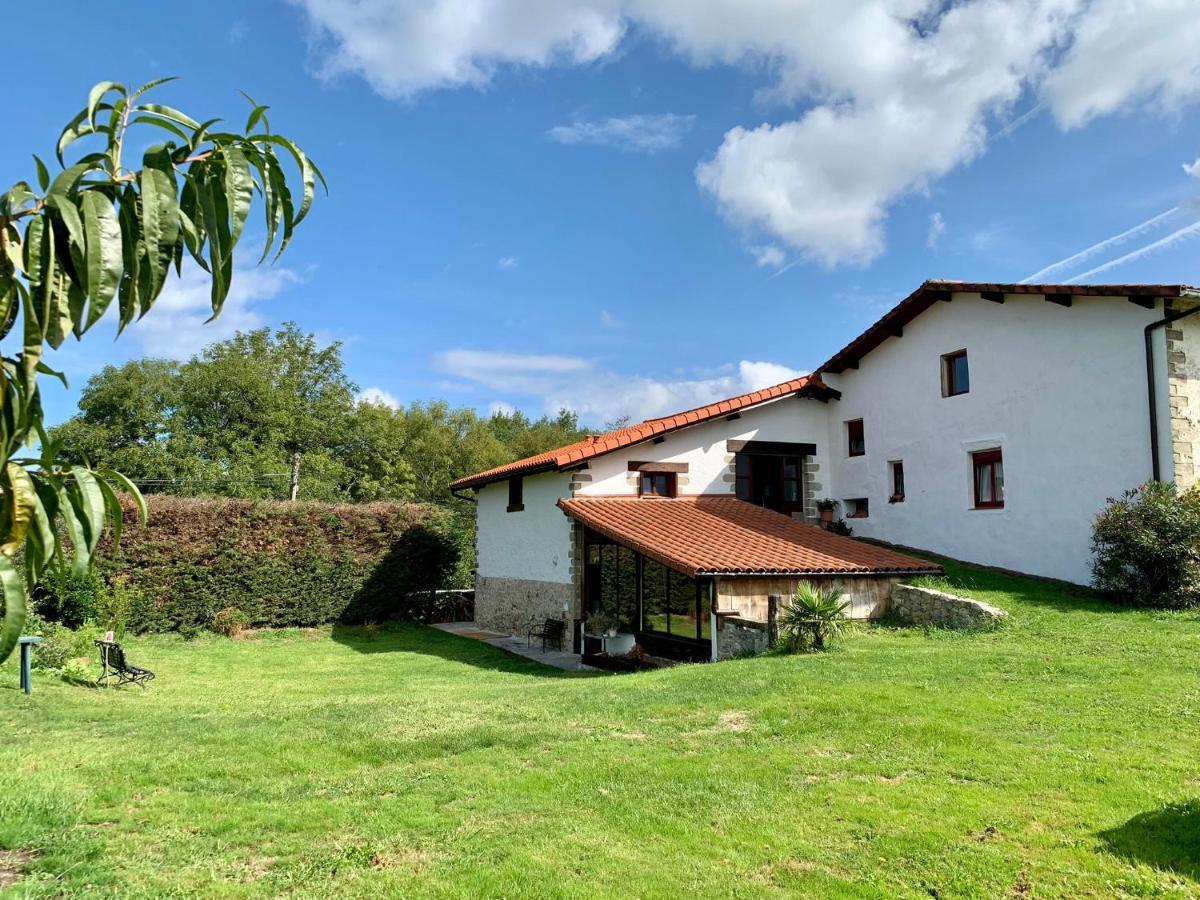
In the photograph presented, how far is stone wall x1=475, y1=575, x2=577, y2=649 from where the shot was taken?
17.1 m

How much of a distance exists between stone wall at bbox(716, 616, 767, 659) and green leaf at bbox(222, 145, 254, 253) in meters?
11.4

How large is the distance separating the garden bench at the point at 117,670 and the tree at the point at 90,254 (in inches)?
470

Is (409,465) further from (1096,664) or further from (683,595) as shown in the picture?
(1096,664)

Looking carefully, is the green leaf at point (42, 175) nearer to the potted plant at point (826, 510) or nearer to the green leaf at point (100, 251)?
the green leaf at point (100, 251)

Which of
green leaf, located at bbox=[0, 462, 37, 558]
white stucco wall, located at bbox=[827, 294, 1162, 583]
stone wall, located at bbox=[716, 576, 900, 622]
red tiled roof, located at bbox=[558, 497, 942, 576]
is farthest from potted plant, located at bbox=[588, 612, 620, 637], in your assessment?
green leaf, located at bbox=[0, 462, 37, 558]

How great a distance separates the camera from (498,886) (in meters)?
4.26

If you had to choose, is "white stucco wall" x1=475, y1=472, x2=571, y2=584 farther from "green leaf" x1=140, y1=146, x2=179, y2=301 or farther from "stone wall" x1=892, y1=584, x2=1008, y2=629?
"green leaf" x1=140, y1=146, x2=179, y2=301

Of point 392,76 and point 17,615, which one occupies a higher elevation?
point 392,76

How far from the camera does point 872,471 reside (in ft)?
64.8

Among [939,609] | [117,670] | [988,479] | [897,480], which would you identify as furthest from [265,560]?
[988,479]

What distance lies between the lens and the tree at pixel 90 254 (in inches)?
63.8

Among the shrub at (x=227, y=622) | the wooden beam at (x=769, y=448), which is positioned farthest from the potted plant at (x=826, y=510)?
the shrub at (x=227, y=622)

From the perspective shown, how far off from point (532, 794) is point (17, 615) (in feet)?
16.2

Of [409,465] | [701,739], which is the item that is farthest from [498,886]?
[409,465]
